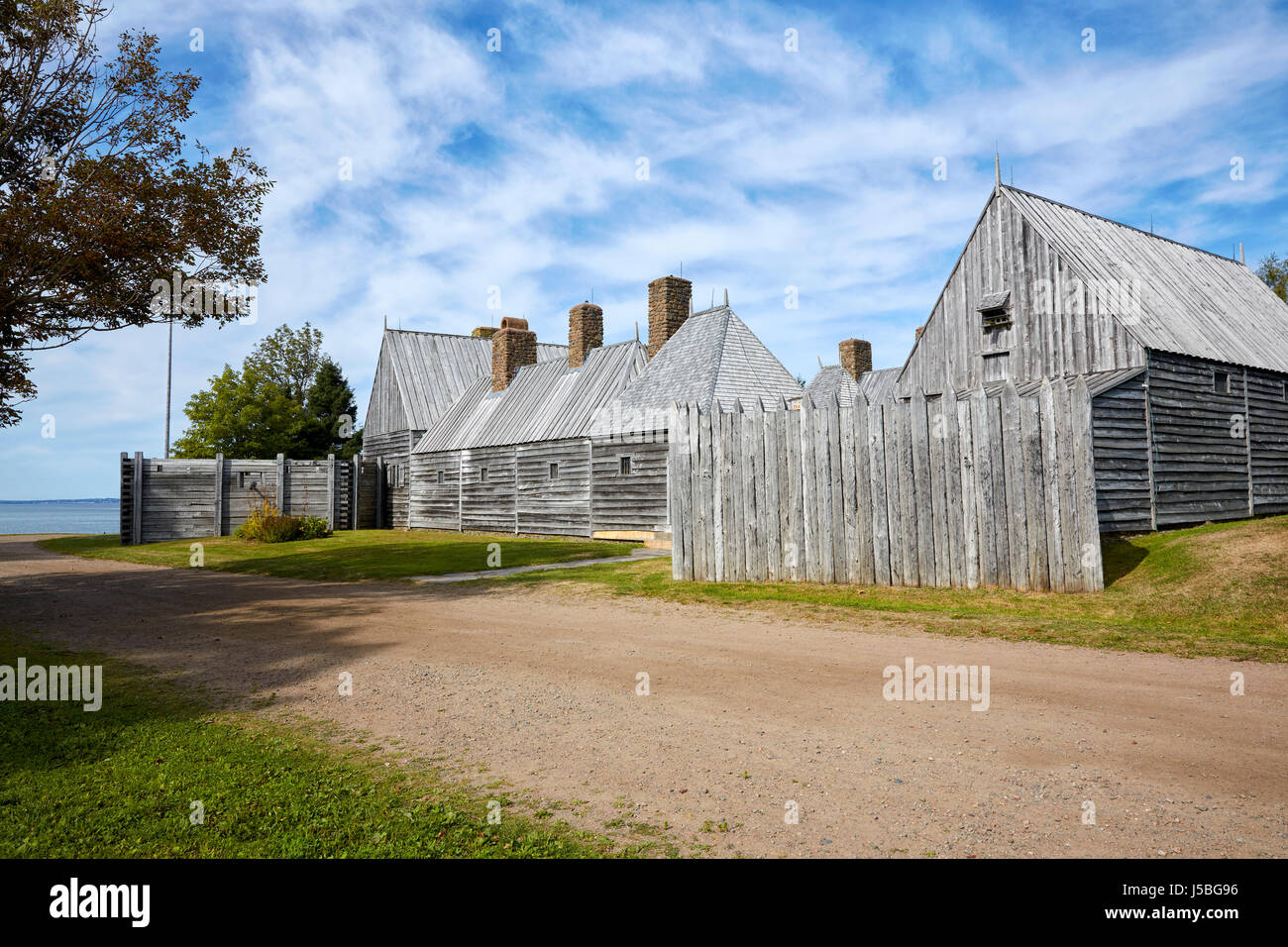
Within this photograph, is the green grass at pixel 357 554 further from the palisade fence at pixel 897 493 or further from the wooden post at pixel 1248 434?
the wooden post at pixel 1248 434

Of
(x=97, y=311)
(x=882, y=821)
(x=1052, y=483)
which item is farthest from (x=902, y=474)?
(x=97, y=311)

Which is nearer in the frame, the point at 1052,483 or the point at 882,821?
the point at 882,821

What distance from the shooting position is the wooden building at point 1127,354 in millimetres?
17844

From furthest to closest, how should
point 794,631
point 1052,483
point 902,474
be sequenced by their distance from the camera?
point 902,474 → point 1052,483 → point 794,631

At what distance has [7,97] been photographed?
1402 cm

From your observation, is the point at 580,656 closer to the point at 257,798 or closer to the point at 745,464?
the point at 257,798

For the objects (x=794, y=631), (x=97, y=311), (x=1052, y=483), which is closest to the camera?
(x=794, y=631)

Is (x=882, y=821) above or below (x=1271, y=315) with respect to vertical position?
below

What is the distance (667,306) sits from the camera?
Result: 29188 mm

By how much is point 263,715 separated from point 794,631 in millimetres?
6106

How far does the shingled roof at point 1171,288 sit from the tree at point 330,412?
41752 mm

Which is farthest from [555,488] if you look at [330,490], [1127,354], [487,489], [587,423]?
[1127,354]

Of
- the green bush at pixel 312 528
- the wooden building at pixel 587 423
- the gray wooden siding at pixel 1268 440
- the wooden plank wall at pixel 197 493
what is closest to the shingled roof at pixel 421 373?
the wooden building at pixel 587 423

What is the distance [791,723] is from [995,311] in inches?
730
